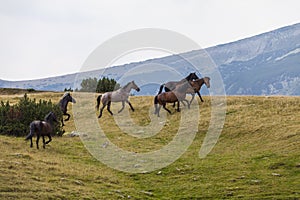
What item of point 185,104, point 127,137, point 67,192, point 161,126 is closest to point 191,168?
point 67,192

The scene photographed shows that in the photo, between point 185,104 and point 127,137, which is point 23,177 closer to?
point 127,137

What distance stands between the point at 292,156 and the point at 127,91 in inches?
784

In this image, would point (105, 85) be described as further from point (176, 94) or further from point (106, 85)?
point (176, 94)

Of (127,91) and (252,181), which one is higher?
(127,91)

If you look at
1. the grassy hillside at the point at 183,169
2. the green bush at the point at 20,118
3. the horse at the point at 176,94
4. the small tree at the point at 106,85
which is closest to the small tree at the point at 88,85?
the small tree at the point at 106,85

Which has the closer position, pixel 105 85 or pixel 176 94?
pixel 176 94

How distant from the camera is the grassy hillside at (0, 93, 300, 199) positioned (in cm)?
1972

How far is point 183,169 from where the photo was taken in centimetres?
2503

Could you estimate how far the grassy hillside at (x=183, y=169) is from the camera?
1972 cm

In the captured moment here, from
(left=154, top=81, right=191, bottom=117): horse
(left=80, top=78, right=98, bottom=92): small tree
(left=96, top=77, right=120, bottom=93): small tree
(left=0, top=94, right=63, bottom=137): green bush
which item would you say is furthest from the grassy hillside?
(left=80, top=78, right=98, bottom=92): small tree

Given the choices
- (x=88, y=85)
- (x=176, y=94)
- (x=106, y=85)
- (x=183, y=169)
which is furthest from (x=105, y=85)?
(x=183, y=169)

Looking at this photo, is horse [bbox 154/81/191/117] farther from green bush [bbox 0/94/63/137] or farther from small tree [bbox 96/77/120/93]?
small tree [bbox 96/77/120/93]

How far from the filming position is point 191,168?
991 inches

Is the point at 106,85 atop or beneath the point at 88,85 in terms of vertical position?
beneath
